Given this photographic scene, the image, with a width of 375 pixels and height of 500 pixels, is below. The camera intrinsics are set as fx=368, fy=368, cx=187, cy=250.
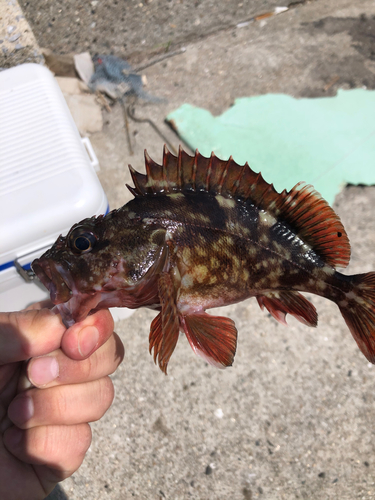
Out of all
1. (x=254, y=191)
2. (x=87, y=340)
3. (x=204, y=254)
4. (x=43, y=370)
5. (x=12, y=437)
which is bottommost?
(x=12, y=437)

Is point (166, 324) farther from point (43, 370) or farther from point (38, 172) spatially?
point (38, 172)

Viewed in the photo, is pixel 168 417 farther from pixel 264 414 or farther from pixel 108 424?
pixel 264 414

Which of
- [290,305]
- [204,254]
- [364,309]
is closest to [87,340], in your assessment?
[204,254]

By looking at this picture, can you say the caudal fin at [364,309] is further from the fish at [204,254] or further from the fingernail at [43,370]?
the fingernail at [43,370]

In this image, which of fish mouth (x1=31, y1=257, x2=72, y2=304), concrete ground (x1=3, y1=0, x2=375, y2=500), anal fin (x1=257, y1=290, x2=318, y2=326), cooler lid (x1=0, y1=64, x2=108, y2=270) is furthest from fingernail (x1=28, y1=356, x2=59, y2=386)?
concrete ground (x1=3, y1=0, x2=375, y2=500)

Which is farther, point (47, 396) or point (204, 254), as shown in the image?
point (47, 396)

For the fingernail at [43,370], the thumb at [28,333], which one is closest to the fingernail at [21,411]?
the fingernail at [43,370]

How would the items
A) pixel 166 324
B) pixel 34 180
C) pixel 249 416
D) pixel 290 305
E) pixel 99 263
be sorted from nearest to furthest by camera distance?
pixel 166 324
pixel 99 263
pixel 290 305
pixel 34 180
pixel 249 416
